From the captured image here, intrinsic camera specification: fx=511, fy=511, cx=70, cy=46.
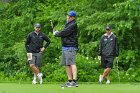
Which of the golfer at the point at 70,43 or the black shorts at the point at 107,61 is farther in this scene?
the black shorts at the point at 107,61

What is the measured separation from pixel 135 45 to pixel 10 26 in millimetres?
8334

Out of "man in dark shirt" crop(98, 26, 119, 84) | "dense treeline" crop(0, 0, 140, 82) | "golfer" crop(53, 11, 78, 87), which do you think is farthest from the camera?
"dense treeline" crop(0, 0, 140, 82)

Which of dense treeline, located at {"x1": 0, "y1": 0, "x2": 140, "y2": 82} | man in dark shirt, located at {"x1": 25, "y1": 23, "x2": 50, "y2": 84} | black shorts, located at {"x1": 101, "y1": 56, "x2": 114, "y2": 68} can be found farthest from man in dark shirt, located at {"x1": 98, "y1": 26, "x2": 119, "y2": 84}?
dense treeline, located at {"x1": 0, "y1": 0, "x2": 140, "y2": 82}

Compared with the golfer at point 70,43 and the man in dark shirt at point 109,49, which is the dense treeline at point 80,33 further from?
the golfer at point 70,43

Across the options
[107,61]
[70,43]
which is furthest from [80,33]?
[70,43]

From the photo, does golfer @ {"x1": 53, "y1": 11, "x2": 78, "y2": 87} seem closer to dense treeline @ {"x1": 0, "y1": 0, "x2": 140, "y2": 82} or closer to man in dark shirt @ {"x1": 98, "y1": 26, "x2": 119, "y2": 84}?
man in dark shirt @ {"x1": 98, "y1": 26, "x2": 119, "y2": 84}

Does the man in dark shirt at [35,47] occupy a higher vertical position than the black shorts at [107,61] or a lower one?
higher

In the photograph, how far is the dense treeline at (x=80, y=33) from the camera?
19.8 meters

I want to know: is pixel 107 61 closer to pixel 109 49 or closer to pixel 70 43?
pixel 109 49

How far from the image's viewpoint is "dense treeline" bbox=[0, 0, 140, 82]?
19844 millimetres

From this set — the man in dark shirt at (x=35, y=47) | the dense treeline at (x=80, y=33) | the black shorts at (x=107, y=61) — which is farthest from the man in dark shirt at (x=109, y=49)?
the dense treeline at (x=80, y=33)

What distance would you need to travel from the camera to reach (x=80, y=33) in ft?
74.5

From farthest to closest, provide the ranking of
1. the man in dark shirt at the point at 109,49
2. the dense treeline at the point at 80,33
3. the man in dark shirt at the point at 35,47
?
the dense treeline at the point at 80,33 → the man in dark shirt at the point at 35,47 → the man in dark shirt at the point at 109,49

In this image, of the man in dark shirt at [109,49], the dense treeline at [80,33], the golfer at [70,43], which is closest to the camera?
the golfer at [70,43]
